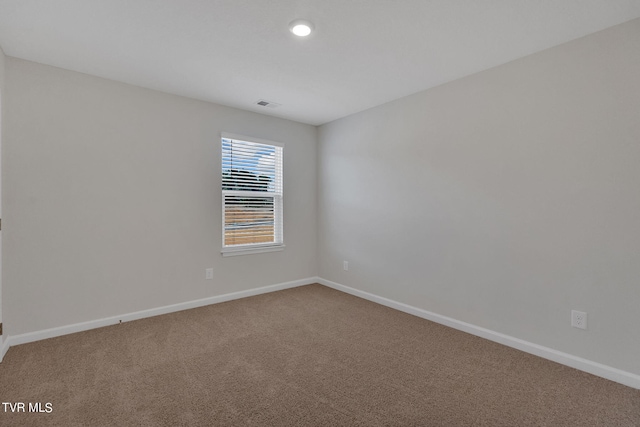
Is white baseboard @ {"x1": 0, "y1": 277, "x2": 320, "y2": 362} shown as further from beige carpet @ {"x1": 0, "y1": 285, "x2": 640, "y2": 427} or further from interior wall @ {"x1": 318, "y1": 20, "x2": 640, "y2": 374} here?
interior wall @ {"x1": 318, "y1": 20, "x2": 640, "y2": 374}

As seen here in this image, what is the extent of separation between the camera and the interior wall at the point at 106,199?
102 inches

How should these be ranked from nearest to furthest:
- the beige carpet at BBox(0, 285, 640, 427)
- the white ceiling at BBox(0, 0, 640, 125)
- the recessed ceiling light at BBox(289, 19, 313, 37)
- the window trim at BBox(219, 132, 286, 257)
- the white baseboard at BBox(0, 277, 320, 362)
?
the beige carpet at BBox(0, 285, 640, 427), the white ceiling at BBox(0, 0, 640, 125), the recessed ceiling light at BBox(289, 19, 313, 37), the white baseboard at BBox(0, 277, 320, 362), the window trim at BBox(219, 132, 286, 257)

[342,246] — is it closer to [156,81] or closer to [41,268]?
[156,81]

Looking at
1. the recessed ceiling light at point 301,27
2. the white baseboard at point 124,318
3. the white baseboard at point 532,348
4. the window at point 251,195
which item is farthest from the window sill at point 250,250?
the recessed ceiling light at point 301,27

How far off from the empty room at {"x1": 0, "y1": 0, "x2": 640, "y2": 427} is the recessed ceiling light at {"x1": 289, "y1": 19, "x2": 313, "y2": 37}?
0.05 ft

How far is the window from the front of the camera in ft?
12.5

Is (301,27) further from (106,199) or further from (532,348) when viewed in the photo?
(532,348)

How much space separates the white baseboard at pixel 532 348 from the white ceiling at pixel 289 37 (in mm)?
2364

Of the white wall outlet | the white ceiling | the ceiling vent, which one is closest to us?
the white ceiling

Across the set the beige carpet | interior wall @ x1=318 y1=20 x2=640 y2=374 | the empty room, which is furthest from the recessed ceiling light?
the beige carpet

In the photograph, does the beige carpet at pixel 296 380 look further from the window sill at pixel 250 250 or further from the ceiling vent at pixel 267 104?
the ceiling vent at pixel 267 104

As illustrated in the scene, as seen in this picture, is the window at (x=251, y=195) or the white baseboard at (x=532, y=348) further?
the window at (x=251, y=195)

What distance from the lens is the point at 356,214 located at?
4.04 m

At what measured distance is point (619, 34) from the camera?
2053mm
